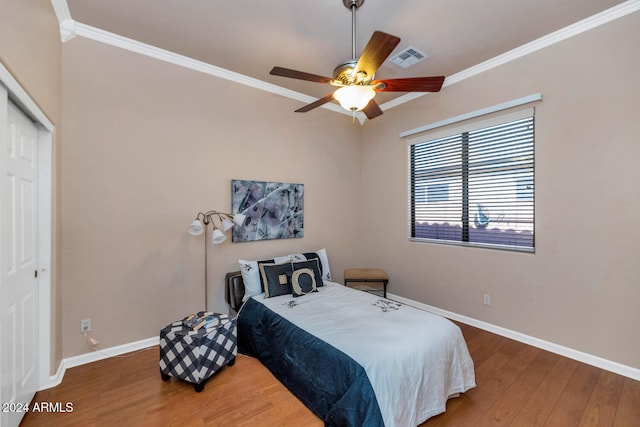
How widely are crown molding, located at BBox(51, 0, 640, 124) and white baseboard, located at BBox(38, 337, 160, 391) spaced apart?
2.84m

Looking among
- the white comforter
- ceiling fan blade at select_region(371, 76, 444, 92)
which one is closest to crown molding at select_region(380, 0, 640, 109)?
ceiling fan blade at select_region(371, 76, 444, 92)

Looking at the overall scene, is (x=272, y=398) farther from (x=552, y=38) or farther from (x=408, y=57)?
(x=552, y=38)

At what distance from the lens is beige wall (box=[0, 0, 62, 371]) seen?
4.91ft

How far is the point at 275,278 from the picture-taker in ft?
9.96

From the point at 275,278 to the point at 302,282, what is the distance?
298 mm

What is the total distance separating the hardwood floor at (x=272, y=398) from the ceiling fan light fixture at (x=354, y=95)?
2.19 m

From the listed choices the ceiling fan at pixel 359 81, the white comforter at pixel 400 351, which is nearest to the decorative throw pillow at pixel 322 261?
the white comforter at pixel 400 351

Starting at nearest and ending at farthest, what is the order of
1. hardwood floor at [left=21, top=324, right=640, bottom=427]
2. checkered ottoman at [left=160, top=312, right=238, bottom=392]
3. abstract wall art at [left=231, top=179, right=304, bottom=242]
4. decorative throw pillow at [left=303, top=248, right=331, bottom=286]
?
hardwood floor at [left=21, top=324, right=640, bottom=427] → checkered ottoman at [left=160, top=312, right=238, bottom=392] → abstract wall art at [left=231, top=179, right=304, bottom=242] → decorative throw pillow at [left=303, top=248, right=331, bottom=286]

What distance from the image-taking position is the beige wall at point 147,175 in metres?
2.56

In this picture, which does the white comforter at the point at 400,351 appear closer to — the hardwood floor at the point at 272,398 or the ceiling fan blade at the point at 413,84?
the hardwood floor at the point at 272,398

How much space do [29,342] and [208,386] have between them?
1254mm

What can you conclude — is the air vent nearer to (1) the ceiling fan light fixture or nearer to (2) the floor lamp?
(1) the ceiling fan light fixture

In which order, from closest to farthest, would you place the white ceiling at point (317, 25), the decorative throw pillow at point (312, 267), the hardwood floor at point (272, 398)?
the hardwood floor at point (272, 398)
the white ceiling at point (317, 25)
the decorative throw pillow at point (312, 267)

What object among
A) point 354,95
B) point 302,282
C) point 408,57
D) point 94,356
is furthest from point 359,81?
point 94,356
